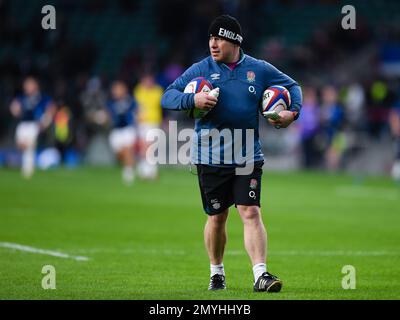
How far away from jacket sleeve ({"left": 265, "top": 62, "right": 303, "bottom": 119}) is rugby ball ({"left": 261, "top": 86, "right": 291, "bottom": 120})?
0.38 feet

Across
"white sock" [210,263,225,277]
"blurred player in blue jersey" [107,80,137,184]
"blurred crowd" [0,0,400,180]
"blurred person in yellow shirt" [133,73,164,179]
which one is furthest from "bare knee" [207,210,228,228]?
"blurred crowd" [0,0,400,180]

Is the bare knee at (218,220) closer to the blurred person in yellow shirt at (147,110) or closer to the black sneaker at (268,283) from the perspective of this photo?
the black sneaker at (268,283)

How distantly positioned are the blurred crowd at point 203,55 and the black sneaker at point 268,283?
2499 cm

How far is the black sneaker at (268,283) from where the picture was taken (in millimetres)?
10070

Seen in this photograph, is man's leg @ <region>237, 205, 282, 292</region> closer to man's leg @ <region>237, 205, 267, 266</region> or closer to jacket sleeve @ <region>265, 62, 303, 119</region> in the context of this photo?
man's leg @ <region>237, 205, 267, 266</region>

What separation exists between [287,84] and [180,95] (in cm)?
118

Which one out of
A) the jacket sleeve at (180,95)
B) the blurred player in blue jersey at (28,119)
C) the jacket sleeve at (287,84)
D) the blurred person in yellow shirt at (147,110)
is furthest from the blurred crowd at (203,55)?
the jacket sleeve at (180,95)

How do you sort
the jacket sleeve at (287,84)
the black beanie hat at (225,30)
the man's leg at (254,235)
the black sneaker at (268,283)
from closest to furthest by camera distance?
the black sneaker at (268,283), the man's leg at (254,235), the black beanie hat at (225,30), the jacket sleeve at (287,84)

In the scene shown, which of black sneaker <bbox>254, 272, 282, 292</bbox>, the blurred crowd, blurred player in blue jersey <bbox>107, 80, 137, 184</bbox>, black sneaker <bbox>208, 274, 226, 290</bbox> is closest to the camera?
black sneaker <bbox>254, 272, 282, 292</bbox>

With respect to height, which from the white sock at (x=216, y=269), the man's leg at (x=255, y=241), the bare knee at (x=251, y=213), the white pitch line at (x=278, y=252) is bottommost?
the white sock at (x=216, y=269)

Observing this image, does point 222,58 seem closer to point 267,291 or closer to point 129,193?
point 267,291

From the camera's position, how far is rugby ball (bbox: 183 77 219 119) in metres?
10.4

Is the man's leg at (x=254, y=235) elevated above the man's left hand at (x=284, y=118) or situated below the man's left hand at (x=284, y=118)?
below

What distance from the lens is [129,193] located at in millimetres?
24938
